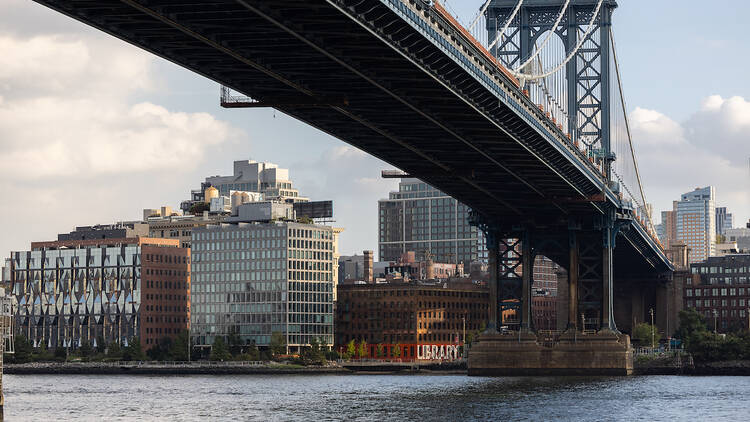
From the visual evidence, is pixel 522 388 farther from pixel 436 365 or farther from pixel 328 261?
pixel 328 261

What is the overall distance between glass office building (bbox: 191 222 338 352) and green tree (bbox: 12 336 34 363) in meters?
21.9

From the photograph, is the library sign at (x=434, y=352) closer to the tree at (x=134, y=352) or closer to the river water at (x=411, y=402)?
the tree at (x=134, y=352)

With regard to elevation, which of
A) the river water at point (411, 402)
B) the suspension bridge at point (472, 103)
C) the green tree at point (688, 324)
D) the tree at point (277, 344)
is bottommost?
the river water at point (411, 402)

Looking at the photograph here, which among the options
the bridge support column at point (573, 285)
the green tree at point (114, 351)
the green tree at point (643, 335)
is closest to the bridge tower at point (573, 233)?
the bridge support column at point (573, 285)

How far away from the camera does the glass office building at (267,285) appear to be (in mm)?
191750

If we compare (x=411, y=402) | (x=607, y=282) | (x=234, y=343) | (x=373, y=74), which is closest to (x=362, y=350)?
(x=234, y=343)

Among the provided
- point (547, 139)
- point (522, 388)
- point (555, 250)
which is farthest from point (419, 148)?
point (555, 250)

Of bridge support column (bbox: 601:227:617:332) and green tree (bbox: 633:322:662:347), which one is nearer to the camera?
bridge support column (bbox: 601:227:617:332)

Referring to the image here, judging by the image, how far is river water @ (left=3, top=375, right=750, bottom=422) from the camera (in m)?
74.4

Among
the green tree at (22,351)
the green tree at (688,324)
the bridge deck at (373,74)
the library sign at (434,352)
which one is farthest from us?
the library sign at (434,352)

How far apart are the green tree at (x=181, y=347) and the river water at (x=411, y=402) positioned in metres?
67.4

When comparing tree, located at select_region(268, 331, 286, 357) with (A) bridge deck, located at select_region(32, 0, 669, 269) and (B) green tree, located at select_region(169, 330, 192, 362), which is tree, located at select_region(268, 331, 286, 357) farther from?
(A) bridge deck, located at select_region(32, 0, 669, 269)

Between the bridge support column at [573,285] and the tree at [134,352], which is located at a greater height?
the bridge support column at [573,285]

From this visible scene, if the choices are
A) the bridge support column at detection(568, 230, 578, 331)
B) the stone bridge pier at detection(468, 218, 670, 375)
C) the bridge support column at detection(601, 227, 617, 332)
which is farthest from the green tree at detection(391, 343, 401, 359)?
the bridge support column at detection(601, 227, 617, 332)
